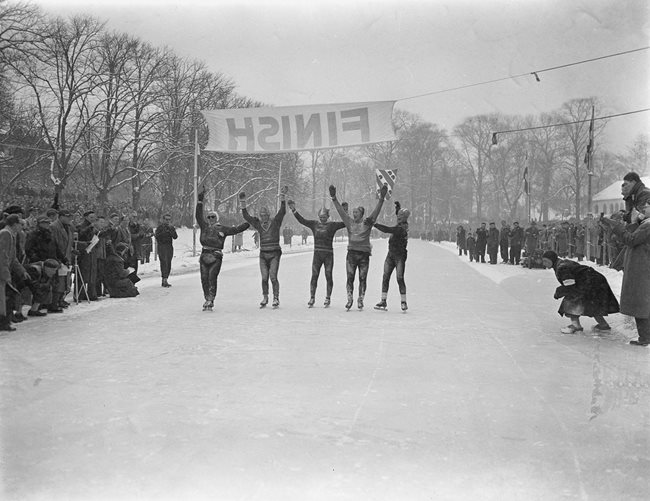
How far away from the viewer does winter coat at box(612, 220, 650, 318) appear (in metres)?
7.81

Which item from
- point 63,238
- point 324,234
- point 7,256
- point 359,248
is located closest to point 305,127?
point 324,234

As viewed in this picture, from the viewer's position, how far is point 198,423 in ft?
15.0

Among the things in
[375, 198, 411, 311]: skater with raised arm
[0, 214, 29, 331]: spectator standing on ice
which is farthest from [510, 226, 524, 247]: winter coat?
[0, 214, 29, 331]: spectator standing on ice

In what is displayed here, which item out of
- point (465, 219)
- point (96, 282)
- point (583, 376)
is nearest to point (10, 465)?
point (583, 376)

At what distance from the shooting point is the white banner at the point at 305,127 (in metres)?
13.2

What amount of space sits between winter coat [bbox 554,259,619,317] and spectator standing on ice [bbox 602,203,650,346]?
0.51m

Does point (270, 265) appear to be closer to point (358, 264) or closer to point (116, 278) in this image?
point (358, 264)

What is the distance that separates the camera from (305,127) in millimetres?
13383

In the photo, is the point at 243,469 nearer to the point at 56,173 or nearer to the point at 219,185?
the point at 56,173

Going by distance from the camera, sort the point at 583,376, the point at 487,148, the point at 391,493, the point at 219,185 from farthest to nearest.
Result: the point at 487,148, the point at 219,185, the point at 583,376, the point at 391,493

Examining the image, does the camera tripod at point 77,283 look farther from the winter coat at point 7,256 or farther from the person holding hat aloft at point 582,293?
the person holding hat aloft at point 582,293

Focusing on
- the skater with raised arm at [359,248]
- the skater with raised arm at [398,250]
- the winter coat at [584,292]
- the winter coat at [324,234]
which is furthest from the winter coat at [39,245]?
the winter coat at [584,292]

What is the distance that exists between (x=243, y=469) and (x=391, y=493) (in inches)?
35.5

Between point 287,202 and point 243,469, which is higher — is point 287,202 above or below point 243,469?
above
